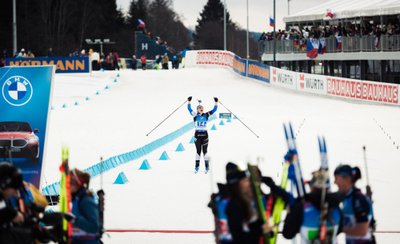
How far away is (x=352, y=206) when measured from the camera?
9.23 meters

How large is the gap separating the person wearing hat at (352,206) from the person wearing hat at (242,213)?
3.78 ft

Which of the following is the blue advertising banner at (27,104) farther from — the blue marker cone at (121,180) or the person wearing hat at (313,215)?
the person wearing hat at (313,215)

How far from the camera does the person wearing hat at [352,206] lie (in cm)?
921

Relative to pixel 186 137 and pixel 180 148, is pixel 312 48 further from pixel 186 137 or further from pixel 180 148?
pixel 180 148

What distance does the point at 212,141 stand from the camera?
101 ft

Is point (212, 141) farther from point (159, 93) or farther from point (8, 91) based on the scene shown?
point (159, 93)

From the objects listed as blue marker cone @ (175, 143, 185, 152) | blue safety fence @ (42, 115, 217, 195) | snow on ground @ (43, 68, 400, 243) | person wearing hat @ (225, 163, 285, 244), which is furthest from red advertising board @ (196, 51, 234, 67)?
person wearing hat @ (225, 163, 285, 244)

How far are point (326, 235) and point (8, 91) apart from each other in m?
8.50

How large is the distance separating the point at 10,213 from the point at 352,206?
11.3 feet

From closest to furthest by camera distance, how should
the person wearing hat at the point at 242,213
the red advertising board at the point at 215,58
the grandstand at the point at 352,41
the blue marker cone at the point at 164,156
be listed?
the person wearing hat at the point at 242,213
the blue marker cone at the point at 164,156
the grandstand at the point at 352,41
the red advertising board at the point at 215,58

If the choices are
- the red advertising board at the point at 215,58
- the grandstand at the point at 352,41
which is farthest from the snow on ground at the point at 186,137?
the grandstand at the point at 352,41

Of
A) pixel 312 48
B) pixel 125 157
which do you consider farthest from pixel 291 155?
pixel 312 48

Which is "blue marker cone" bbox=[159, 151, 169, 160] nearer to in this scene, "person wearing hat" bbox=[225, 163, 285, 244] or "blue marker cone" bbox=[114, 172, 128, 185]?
"blue marker cone" bbox=[114, 172, 128, 185]

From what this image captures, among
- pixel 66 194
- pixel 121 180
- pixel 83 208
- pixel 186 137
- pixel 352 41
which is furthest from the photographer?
pixel 352 41
